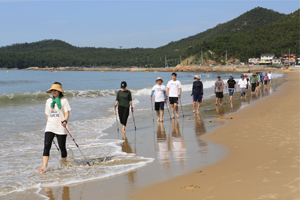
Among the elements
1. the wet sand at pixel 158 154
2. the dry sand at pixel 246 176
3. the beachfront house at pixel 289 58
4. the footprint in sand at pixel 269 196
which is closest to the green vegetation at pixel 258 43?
the beachfront house at pixel 289 58

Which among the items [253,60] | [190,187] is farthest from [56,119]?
[253,60]

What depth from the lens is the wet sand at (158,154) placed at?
→ 4.98 m

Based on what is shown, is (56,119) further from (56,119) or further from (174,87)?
(174,87)

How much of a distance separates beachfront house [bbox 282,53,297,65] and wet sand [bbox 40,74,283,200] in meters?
142

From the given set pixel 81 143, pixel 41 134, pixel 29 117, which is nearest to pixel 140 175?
pixel 81 143

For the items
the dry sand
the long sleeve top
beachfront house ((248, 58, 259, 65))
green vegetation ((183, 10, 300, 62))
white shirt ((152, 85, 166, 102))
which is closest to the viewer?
the dry sand

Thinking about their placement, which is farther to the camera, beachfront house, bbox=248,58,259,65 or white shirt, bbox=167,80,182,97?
beachfront house, bbox=248,58,259,65

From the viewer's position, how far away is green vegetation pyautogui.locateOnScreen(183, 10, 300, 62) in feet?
529

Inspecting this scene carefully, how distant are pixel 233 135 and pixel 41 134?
610 centimetres

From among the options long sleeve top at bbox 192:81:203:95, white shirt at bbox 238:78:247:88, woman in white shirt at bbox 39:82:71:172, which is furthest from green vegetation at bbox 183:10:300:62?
woman in white shirt at bbox 39:82:71:172

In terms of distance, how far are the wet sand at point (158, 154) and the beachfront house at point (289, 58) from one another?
5598 inches

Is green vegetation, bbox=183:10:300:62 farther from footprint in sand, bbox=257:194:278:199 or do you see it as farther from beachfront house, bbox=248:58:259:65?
footprint in sand, bbox=257:194:278:199

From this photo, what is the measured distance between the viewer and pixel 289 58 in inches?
5605

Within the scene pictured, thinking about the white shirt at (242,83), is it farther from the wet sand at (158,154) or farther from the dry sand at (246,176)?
the dry sand at (246,176)
